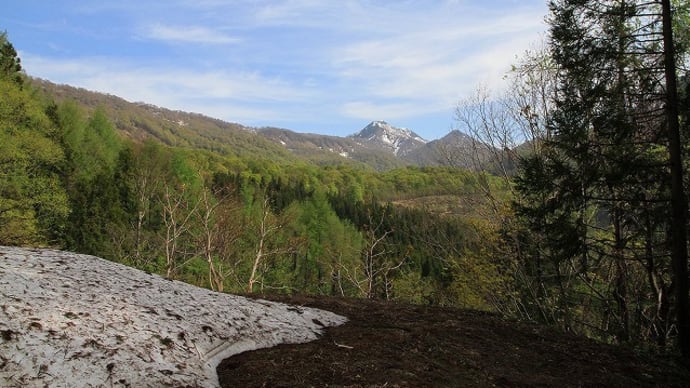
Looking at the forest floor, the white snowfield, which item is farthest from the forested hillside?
the white snowfield

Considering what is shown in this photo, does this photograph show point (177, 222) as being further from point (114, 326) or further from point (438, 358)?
point (438, 358)

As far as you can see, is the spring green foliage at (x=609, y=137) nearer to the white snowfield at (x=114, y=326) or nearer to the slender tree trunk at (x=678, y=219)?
the slender tree trunk at (x=678, y=219)

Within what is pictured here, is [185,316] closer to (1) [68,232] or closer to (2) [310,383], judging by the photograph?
(2) [310,383]

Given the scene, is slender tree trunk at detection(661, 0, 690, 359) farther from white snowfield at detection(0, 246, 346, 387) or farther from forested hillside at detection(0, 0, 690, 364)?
white snowfield at detection(0, 246, 346, 387)

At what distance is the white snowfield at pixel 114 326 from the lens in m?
4.20

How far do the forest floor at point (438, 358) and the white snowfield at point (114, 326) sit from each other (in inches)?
17.5

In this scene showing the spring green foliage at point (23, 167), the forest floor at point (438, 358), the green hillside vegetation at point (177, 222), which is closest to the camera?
the forest floor at point (438, 358)

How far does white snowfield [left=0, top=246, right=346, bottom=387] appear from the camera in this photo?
4203 mm

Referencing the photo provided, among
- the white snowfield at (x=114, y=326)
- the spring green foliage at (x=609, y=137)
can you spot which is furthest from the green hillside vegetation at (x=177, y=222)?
the spring green foliage at (x=609, y=137)

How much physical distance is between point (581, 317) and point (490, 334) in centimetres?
904

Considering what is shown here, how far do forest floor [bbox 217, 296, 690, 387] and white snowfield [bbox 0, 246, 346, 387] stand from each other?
1.46 ft

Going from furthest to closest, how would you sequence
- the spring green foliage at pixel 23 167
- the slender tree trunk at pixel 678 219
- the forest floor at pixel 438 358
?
1. the spring green foliage at pixel 23 167
2. the slender tree trunk at pixel 678 219
3. the forest floor at pixel 438 358

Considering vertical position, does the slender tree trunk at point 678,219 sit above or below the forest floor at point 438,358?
above

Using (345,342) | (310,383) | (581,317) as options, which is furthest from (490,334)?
(581,317)
